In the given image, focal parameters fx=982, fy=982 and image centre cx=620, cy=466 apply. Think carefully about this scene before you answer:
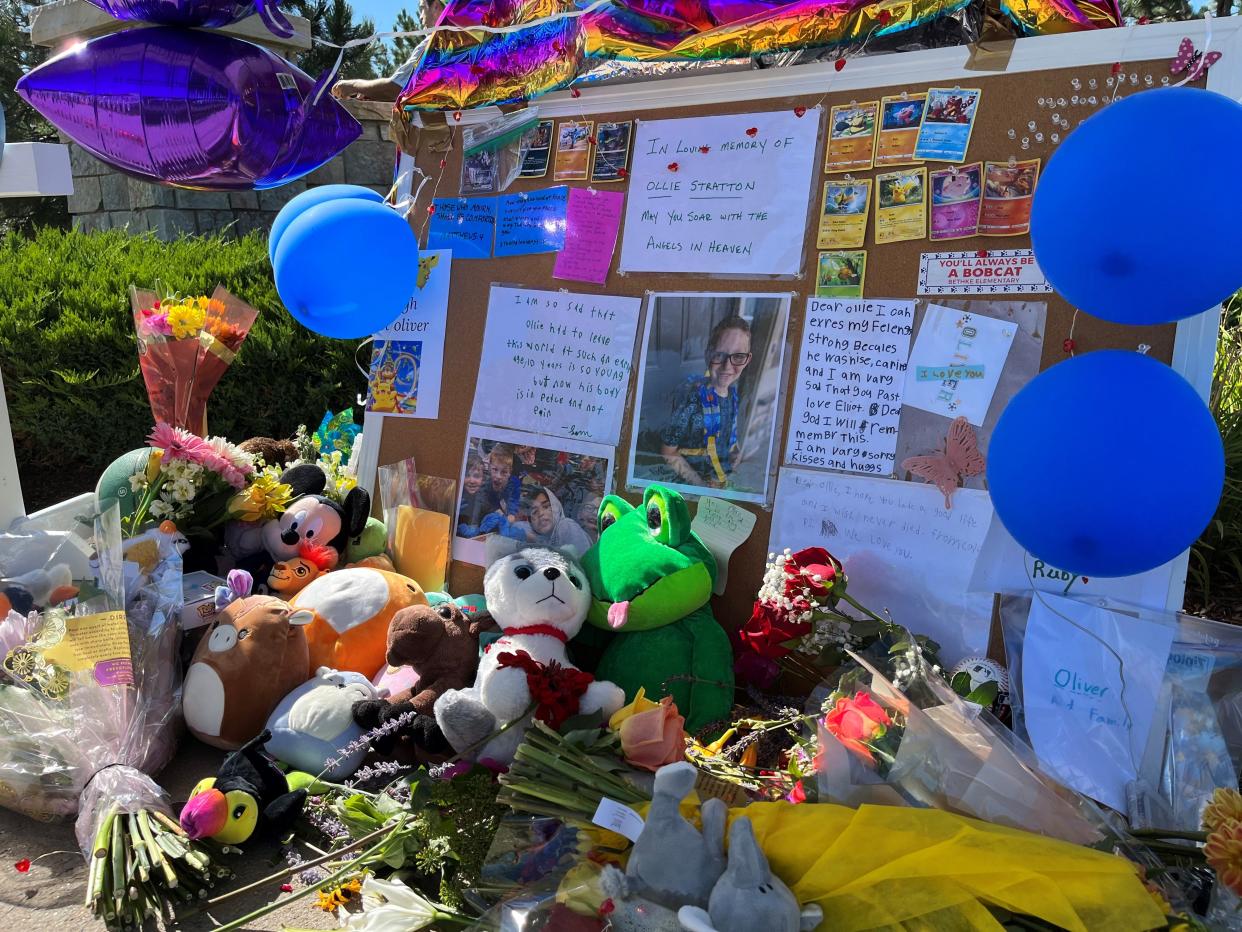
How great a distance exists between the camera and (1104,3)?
2.27 meters

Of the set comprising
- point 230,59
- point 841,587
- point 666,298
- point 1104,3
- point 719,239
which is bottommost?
point 841,587

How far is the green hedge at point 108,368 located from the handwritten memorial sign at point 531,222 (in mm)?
2310

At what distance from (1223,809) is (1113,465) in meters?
0.56

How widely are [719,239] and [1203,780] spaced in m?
1.72

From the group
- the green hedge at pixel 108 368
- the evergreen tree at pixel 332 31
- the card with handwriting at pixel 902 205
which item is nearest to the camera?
the card with handwriting at pixel 902 205

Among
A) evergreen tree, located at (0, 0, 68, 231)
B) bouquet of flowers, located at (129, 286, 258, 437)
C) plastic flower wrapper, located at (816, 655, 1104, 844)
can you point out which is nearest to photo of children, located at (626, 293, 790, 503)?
plastic flower wrapper, located at (816, 655, 1104, 844)

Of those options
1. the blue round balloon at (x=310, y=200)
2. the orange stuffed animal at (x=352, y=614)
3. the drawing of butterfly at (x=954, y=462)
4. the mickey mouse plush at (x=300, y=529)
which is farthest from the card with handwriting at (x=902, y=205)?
the mickey mouse plush at (x=300, y=529)

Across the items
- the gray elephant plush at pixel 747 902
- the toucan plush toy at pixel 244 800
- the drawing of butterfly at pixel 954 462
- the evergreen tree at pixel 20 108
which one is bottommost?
the toucan plush toy at pixel 244 800

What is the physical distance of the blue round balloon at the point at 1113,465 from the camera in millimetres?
1695

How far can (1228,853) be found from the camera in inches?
56.0

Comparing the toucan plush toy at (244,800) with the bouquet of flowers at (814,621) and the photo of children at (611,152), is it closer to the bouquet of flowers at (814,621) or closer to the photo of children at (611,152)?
the bouquet of flowers at (814,621)

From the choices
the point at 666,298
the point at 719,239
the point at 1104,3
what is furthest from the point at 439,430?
the point at 1104,3

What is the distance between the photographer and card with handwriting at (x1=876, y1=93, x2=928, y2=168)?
243 centimetres

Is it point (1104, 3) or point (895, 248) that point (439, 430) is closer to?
point (895, 248)
